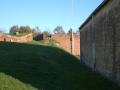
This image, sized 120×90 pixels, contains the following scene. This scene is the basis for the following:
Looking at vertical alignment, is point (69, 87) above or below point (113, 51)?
below

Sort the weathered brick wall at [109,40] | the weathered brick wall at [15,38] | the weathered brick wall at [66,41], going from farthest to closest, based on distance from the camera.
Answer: the weathered brick wall at [66,41], the weathered brick wall at [15,38], the weathered brick wall at [109,40]

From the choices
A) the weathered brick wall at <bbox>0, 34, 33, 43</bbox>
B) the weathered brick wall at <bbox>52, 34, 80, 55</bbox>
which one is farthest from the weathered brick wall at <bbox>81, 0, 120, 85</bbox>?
the weathered brick wall at <bbox>52, 34, 80, 55</bbox>

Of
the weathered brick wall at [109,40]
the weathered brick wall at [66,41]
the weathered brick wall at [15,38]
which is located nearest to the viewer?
the weathered brick wall at [109,40]

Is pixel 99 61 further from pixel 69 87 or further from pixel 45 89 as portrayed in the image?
pixel 45 89

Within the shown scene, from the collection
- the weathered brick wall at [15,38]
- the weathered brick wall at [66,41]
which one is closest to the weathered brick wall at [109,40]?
the weathered brick wall at [15,38]

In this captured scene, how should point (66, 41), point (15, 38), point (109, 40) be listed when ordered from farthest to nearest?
point (66, 41) → point (15, 38) → point (109, 40)

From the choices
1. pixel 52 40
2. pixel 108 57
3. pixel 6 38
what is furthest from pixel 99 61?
pixel 52 40

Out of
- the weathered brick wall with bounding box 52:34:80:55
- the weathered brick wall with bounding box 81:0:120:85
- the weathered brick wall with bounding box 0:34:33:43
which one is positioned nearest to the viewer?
the weathered brick wall with bounding box 81:0:120:85

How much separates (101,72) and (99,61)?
0.92 metres

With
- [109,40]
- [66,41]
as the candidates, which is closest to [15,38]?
[66,41]

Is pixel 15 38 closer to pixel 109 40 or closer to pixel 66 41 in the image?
pixel 66 41

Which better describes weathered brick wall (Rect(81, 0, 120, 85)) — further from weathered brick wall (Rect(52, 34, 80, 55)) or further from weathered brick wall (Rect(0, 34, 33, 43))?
weathered brick wall (Rect(52, 34, 80, 55))

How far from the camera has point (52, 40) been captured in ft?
157

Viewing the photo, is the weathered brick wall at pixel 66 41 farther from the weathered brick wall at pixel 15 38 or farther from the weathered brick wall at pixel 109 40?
the weathered brick wall at pixel 109 40
